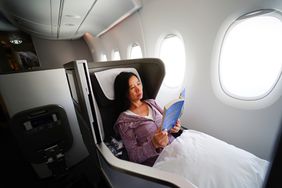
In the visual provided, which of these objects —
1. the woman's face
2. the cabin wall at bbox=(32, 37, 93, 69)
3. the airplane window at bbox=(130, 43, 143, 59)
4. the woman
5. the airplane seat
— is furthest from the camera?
the cabin wall at bbox=(32, 37, 93, 69)

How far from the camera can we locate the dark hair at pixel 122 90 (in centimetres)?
100

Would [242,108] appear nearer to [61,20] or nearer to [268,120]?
[268,120]

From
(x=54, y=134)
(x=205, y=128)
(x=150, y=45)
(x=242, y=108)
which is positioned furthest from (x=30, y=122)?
(x=242, y=108)

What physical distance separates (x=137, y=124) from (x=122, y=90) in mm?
300

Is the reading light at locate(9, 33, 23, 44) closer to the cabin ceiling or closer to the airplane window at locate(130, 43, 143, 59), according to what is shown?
the cabin ceiling

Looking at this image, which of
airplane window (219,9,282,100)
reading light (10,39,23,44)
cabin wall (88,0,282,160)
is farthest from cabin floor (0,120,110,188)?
reading light (10,39,23,44)

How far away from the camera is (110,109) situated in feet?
3.54

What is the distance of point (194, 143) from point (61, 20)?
298cm

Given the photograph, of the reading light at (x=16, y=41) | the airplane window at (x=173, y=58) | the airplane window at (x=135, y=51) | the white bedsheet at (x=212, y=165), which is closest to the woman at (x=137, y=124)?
the white bedsheet at (x=212, y=165)

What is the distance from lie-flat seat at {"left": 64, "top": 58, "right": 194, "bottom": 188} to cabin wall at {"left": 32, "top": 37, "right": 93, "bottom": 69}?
3.82m

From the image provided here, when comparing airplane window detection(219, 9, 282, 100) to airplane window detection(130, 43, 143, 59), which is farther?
airplane window detection(130, 43, 143, 59)

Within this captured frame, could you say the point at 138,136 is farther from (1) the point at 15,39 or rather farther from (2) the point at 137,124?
(1) the point at 15,39

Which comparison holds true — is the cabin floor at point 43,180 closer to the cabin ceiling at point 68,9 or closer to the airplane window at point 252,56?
the airplane window at point 252,56

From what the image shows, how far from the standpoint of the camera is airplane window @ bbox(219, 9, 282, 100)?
2.96ft
